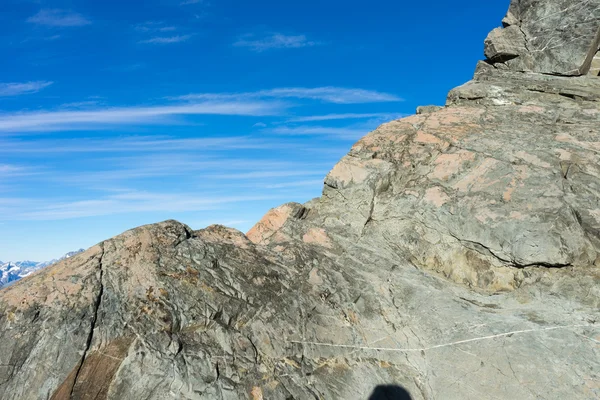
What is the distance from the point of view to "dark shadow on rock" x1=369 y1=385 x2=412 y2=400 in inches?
363

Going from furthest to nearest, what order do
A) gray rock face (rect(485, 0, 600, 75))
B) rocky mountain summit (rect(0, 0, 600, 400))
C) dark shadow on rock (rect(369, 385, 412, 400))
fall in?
1. gray rock face (rect(485, 0, 600, 75))
2. dark shadow on rock (rect(369, 385, 412, 400))
3. rocky mountain summit (rect(0, 0, 600, 400))

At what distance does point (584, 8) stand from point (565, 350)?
14775mm

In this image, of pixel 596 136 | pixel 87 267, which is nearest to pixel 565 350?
pixel 596 136

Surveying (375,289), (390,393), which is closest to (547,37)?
(375,289)

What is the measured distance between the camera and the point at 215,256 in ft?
36.2

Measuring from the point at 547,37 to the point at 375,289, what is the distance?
1409 cm

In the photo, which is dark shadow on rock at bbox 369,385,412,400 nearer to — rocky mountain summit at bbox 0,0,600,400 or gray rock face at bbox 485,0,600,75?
rocky mountain summit at bbox 0,0,600,400

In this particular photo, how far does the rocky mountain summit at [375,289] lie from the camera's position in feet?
28.1

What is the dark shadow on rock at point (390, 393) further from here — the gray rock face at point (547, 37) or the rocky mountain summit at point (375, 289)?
the gray rock face at point (547, 37)

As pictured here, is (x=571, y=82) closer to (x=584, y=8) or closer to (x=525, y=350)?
(x=584, y=8)

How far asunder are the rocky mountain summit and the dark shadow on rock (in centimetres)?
12

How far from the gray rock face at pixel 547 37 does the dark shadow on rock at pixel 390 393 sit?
15.1 metres

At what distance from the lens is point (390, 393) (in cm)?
933

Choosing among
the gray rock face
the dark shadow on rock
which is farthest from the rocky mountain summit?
the gray rock face
